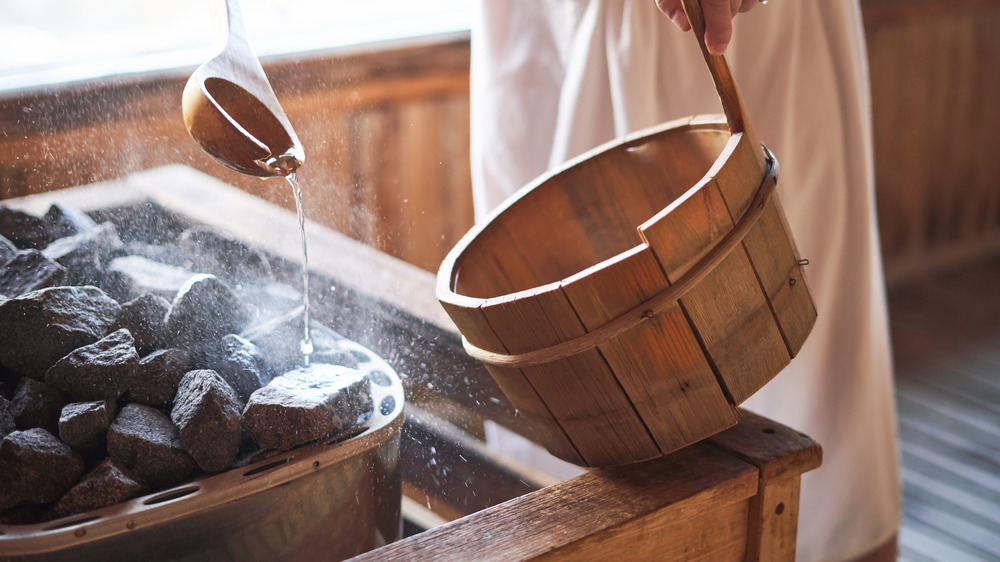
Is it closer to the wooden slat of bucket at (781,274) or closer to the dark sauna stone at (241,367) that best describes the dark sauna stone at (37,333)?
the dark sauna stone at (241,367)

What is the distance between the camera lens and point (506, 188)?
1.43m

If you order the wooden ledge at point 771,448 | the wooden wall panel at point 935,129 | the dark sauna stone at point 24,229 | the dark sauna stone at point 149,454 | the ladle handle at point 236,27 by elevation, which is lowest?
the wooden wall panel at point 935,129

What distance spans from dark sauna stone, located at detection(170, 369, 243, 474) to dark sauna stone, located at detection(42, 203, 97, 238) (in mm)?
385

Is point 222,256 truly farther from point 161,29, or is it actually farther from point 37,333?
point 161,29

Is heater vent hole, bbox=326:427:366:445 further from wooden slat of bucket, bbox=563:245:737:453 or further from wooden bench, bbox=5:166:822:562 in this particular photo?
wooden slat of bucket, bbox=563:245:737:453

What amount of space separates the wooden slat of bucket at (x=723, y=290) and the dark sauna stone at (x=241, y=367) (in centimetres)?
42

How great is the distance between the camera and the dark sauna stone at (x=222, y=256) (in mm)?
1035

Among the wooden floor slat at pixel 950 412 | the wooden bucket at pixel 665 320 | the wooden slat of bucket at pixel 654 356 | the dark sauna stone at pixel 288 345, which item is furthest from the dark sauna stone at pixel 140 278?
the wooden floor slat at pixel 950 412

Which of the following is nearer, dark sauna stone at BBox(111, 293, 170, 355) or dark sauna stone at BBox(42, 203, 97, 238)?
dark sauna stone at BBox(111, 293, 170, 355)

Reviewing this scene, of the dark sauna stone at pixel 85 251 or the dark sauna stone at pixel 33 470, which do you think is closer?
the dark sauna stone at pixel 33 470

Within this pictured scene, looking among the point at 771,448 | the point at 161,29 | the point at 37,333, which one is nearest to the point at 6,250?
the point at 37,333

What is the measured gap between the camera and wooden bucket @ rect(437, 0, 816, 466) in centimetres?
66

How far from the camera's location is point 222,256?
3.48 ft

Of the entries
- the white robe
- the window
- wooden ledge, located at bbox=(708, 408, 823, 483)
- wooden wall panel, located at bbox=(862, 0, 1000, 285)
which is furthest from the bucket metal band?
wooden wall panel, located at bbox=(862, 0, 1000, 285)
